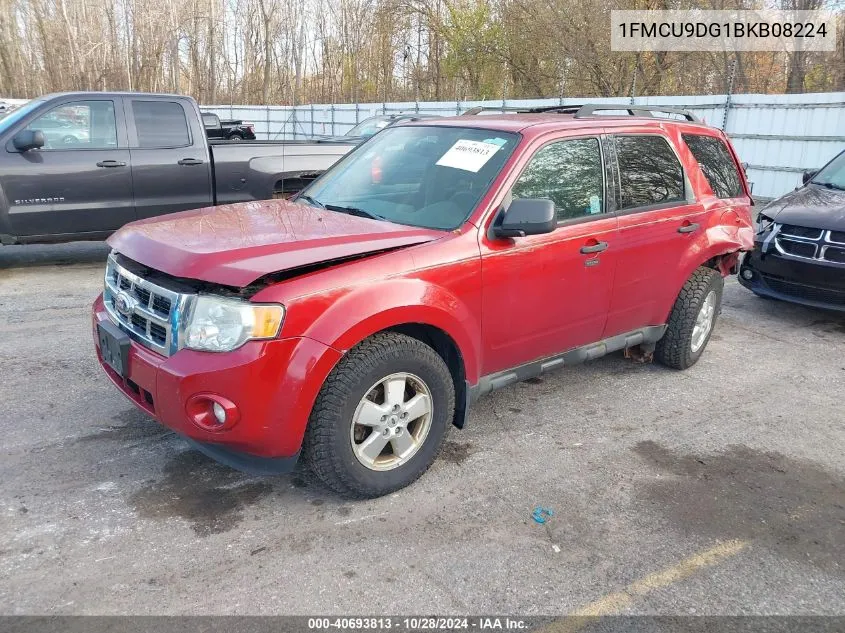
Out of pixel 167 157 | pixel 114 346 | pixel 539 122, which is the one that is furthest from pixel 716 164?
pixel 167 157

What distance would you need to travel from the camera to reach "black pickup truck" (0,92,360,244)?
6.98m

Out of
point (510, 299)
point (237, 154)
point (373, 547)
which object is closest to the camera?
point (373, 547)

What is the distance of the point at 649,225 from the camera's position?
171 inches

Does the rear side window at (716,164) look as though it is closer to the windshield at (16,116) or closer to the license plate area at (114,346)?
the license plate area at (114,346)

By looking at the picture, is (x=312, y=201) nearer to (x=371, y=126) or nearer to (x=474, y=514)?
(x=474, y=514)

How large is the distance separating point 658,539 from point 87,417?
3.19 metres

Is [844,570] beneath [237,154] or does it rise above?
beneath

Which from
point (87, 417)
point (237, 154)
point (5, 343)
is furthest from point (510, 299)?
point (237, 154)

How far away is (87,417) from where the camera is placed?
3984 millimetres

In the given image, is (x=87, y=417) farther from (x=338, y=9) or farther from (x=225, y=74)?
(x=225, y=74)

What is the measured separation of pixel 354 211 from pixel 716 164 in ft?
9.82

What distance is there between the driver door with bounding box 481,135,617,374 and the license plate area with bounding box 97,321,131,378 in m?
1.73

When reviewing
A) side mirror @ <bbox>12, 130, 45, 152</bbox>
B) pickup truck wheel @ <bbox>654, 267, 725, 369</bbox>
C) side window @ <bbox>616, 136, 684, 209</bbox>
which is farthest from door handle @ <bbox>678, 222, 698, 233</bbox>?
side mirror @ <bbox>12, 130, 45, 152</bbox>

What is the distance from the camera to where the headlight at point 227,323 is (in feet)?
9.04
